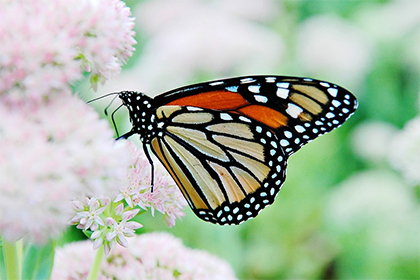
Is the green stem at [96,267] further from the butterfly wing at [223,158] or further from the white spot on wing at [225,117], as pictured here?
the white spot on wing at [225,117]

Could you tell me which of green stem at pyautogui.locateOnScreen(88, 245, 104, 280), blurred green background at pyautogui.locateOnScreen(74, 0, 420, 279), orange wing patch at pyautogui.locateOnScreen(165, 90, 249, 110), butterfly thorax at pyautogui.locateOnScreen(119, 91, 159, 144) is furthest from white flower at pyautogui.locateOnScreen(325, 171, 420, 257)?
green stem at pyautogui.locateOnScreen(88, 245, 104, 280)

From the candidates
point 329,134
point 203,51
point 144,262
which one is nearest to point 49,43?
point 144,262

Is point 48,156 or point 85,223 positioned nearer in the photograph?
point 48,156

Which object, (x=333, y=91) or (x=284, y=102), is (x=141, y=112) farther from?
(x=333, y=91)

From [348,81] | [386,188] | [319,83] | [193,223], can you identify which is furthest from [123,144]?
[348,81]

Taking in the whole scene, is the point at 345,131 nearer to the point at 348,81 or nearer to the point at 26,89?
the point at 348,81

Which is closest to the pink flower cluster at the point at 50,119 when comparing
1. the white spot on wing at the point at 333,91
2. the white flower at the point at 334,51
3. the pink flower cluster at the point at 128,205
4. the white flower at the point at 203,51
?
the pink flower cluster at the point at 128,205
